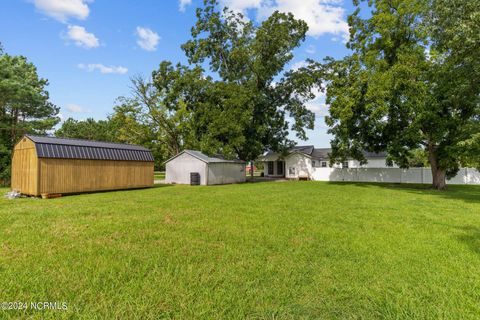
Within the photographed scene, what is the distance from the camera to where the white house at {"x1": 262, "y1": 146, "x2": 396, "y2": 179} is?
3025 centimetres

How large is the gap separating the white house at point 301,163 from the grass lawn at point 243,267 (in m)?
23.0

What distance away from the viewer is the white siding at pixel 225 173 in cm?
2206

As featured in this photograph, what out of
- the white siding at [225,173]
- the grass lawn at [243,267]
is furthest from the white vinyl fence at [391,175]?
the grass lawn at [243,267]

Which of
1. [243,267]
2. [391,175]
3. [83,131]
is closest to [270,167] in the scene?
Answer: [391,175]

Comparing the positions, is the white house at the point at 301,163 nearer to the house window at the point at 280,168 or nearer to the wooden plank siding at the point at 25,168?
the house window at the point at 280,168

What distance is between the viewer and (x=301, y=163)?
3055 centimetres

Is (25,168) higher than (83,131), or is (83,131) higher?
(83,131)

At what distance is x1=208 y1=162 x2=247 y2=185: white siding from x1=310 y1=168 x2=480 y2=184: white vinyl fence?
892cm

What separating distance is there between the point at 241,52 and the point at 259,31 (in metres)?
2.60

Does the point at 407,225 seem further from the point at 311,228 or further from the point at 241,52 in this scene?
the point at 241,52

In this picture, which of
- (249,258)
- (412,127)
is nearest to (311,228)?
(249,258)

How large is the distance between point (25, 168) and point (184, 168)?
439 inches

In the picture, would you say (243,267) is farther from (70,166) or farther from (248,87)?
(248,87)

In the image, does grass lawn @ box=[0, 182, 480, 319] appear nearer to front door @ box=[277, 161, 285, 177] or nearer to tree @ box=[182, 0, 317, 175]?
tree @ box=[182, 0, 317, 175]
